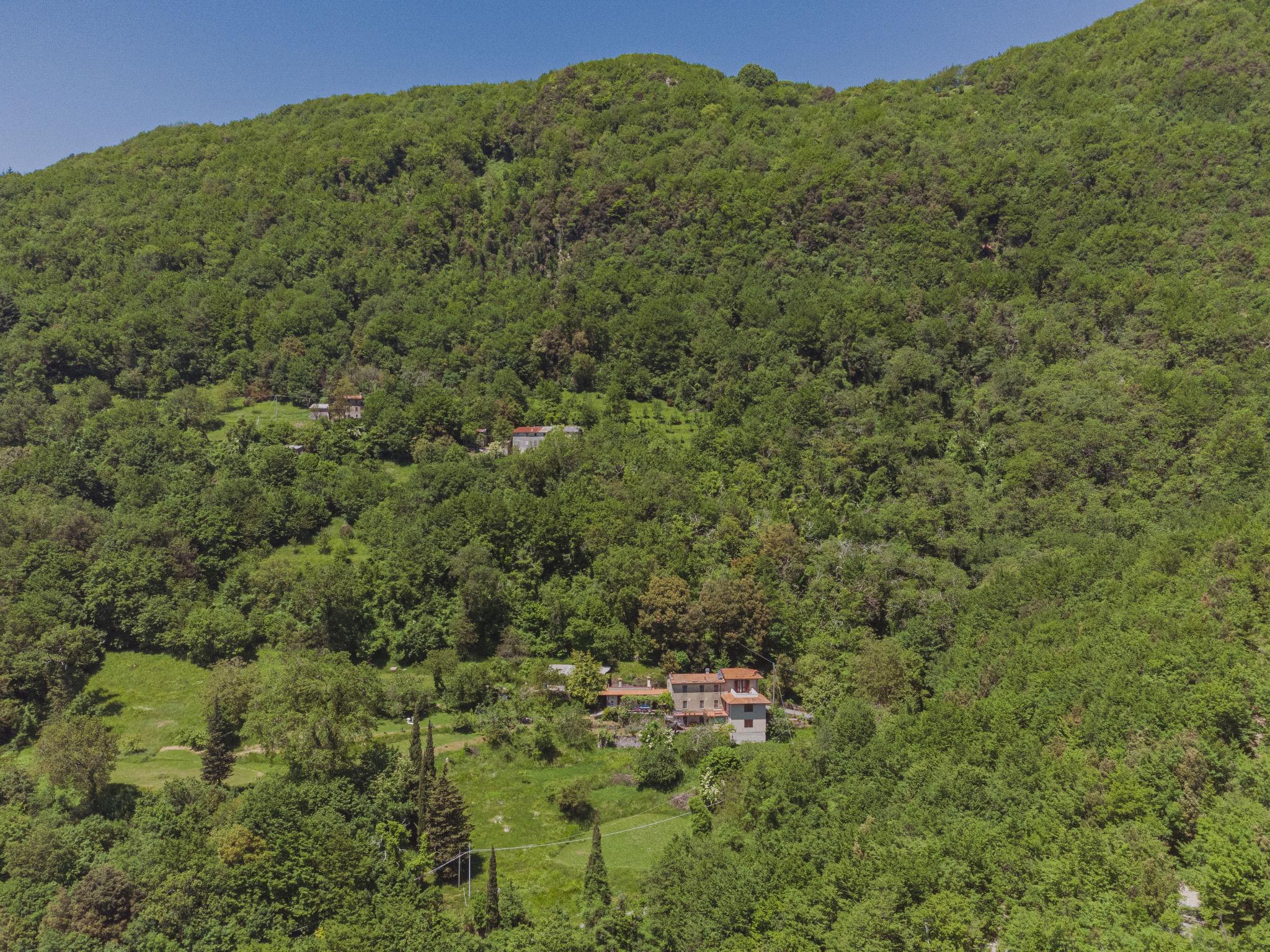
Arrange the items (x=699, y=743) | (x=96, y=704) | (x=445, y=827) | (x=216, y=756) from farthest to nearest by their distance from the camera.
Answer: (x=96, y=704)
(x=699, y=743)
(x=216, y=756)
(x=445, y=827)

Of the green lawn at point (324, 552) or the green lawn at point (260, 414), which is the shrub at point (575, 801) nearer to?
the green lawn at point (324, 552)

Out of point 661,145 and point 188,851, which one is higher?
point 661,145

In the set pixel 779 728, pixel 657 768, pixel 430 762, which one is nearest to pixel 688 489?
pixel 779 728

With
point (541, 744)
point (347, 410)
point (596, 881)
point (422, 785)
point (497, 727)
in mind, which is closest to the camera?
point (596, 881)

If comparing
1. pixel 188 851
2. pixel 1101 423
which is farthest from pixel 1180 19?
pixel 188 851

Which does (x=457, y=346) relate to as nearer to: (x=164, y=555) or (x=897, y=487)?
(x=164, y=555)

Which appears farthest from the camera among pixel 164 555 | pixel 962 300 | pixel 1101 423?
pixel 962 300

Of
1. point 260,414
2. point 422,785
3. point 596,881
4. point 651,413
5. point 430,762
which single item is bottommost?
point 596,881

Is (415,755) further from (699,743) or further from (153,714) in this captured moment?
(153,714)
